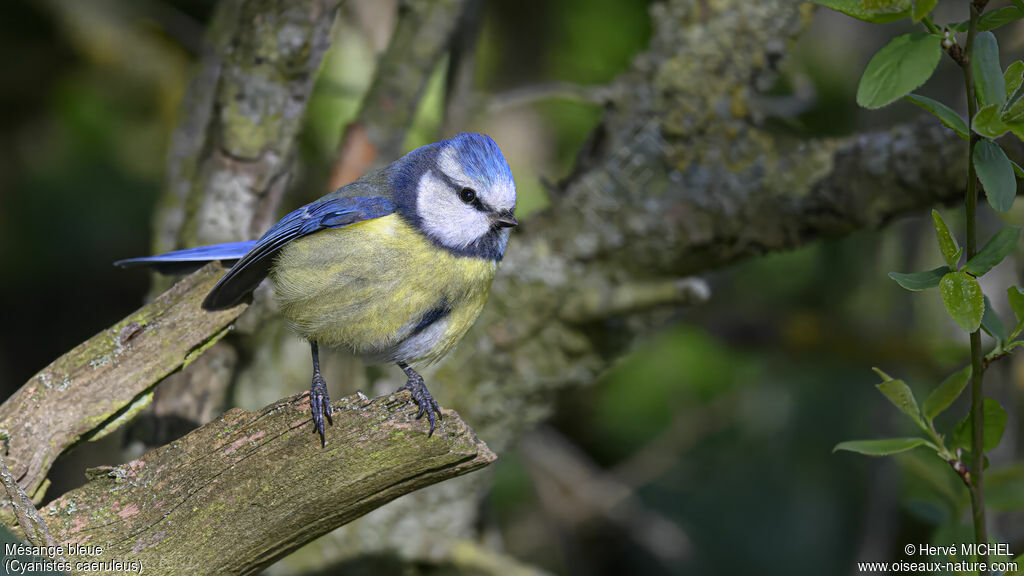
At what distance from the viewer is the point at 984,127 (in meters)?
1.05

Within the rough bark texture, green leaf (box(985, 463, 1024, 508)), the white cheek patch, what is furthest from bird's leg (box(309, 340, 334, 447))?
green leaf (box(985, 463, 1024, 508))

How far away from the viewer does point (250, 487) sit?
1.42 m

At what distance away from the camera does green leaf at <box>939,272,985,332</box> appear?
42.3 inches

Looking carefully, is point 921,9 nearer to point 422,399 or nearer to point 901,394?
point 901,394

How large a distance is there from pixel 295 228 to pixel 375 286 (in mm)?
234

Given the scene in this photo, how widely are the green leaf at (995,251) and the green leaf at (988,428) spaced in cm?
27

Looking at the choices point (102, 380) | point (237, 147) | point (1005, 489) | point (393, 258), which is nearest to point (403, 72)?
point (237, 147)

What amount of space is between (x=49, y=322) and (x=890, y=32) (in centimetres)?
353

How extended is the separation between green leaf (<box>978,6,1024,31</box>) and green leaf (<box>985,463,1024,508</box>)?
882 mm

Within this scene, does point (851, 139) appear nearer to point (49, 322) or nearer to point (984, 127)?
point (984, 127)

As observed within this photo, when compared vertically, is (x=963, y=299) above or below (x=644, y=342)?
above

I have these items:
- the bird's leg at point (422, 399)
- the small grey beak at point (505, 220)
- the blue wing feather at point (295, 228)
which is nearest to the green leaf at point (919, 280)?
the bird's leg at point (422, 399)

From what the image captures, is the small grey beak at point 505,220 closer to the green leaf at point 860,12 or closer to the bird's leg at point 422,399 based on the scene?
the bird's leg at point 422,399

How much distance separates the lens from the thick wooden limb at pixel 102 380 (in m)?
1.52
